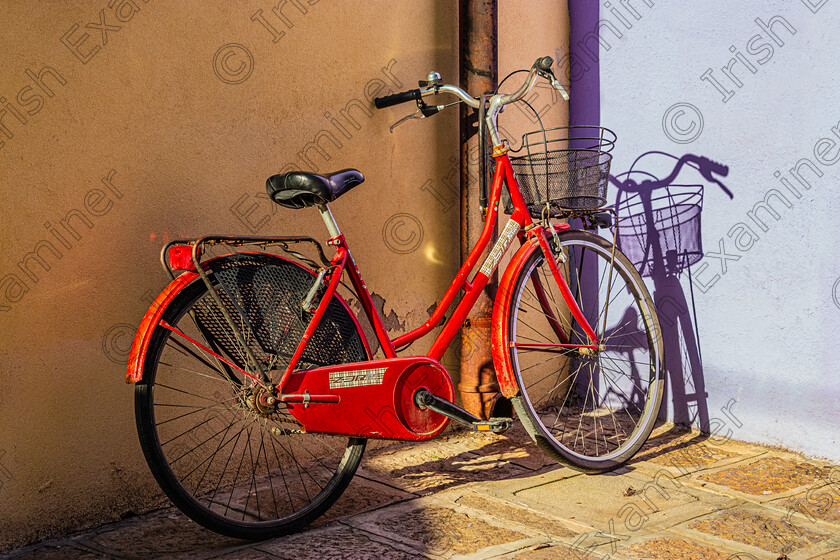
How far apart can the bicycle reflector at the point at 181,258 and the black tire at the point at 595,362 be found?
1.71 m

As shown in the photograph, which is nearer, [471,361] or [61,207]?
[61,207]

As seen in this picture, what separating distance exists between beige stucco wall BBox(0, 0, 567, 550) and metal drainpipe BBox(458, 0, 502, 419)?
0.51 meters

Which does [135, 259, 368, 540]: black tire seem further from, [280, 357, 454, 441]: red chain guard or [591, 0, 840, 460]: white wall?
[591, 0, 840, 460]: white wall

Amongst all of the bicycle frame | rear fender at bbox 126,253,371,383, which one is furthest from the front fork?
rear fender at bbox 126,253,371,383

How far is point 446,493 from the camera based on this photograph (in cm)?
324

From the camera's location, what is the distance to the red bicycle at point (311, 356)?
8.76 ft

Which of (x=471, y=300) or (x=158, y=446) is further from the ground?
(x=158, y=446)

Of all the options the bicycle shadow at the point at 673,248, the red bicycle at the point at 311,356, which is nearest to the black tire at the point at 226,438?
the red bicycle at the point at 311,356

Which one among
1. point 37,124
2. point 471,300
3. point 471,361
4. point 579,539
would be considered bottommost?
point 579,539

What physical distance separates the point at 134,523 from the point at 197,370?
24.2 inches

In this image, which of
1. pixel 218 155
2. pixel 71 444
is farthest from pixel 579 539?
pixel 218 155

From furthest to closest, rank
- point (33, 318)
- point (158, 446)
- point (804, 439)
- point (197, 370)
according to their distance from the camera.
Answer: point (804, 439) → point (197, 370) → point (33, 318) → point (158, 446)

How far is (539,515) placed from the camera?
9.82ft

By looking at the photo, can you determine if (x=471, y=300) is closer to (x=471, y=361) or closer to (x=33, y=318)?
(x=471, y=361)
